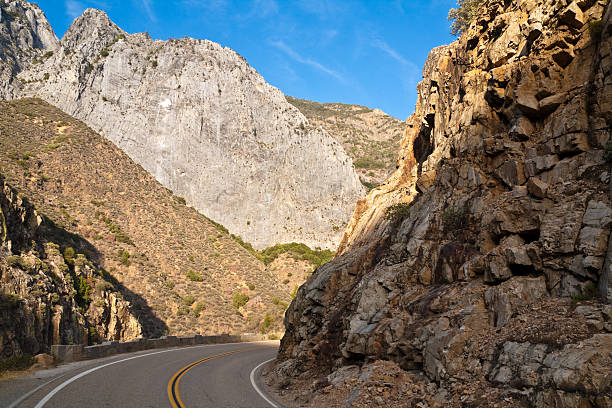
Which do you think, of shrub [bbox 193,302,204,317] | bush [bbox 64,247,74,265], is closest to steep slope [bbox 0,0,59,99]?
bush [bbox 64,247,74,265]

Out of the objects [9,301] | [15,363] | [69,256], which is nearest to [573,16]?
[15,363]

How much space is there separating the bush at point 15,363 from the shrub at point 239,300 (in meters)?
39.7

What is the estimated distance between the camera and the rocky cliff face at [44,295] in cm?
2461

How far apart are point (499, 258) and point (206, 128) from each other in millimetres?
85726

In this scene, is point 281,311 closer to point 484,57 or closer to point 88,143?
point 88,143

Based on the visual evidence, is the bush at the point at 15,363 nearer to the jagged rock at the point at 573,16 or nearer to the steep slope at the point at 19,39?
the jagged rock at the point at 573,16

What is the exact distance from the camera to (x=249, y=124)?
96.2m

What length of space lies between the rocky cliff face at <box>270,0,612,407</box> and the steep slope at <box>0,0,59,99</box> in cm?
8789

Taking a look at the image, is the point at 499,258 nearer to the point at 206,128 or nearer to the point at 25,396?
the point at 25,396

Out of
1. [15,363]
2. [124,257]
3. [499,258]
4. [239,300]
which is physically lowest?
[15,363]

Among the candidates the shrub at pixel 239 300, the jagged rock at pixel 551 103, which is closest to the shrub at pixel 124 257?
the shrub at pixel 239 300

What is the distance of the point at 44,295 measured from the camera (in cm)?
2803

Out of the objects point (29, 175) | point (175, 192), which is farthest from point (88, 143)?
point (175, 192)

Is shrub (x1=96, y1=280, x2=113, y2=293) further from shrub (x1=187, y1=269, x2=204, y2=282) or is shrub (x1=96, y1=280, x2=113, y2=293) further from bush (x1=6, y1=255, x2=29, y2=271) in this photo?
shrub (x1=187, y1=269, x2=204, y2=282)
